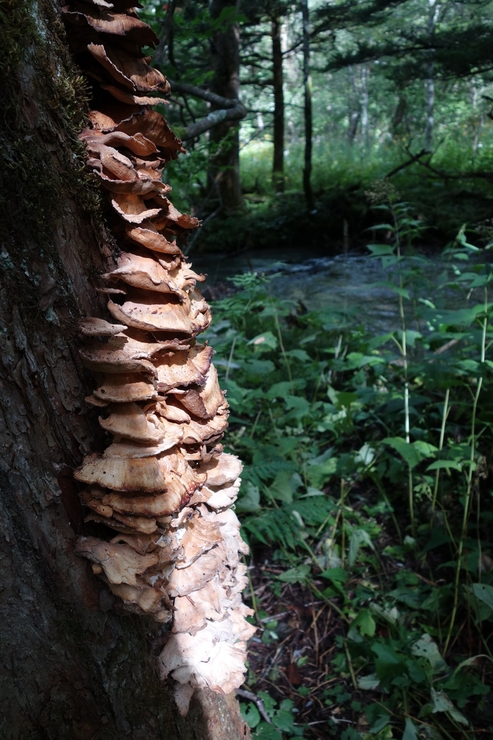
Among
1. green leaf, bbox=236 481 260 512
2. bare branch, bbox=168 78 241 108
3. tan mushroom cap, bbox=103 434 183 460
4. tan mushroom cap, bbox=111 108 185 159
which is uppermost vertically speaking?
bare branch, bbox=168 78 241 108

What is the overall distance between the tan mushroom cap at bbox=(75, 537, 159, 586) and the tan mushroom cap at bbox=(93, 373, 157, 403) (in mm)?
295

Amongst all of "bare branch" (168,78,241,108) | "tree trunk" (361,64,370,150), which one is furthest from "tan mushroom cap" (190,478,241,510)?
"tree trunk" (361,64,370,150)

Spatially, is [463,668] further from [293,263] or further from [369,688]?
[293,263]

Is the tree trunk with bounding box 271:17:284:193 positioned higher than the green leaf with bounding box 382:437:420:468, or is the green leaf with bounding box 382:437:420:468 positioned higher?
the tree trunk with bounding box 271:17:284:193

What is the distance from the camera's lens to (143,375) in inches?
36.6

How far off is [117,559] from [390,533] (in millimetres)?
2262

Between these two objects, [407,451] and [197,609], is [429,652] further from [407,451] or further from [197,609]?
[197,609]

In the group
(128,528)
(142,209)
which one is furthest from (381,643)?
(142,209)

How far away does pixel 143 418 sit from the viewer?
3.07 feet

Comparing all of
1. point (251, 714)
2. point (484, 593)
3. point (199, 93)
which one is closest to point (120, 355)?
point (251, 714)

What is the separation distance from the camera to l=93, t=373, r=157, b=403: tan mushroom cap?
0.91 m

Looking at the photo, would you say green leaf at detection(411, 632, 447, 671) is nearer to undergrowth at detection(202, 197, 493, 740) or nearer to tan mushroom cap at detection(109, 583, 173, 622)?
undergrowth at detection(202, 197, 493, 740)

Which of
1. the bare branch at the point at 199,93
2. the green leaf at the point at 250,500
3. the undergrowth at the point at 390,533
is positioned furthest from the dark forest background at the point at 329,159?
the green leaf at the point at 250,500

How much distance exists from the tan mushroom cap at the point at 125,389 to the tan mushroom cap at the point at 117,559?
0.29m
